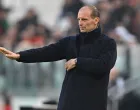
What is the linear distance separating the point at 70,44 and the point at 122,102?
155 inches

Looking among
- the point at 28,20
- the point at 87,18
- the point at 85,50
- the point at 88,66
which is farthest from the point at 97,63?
the point at 28,20

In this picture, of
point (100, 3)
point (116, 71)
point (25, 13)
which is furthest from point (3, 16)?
point (116, 71)

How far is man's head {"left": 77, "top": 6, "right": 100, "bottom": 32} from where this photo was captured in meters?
5.78

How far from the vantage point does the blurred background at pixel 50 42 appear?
34.9 feet

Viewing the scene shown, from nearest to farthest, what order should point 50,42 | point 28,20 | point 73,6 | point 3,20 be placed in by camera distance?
point 50,42 → point 73,6 → point 28,20 → point 3,20

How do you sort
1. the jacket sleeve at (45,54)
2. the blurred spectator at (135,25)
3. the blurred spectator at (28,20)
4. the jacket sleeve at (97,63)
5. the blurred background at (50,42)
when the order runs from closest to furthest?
the jacket sleeve at (97,63), the jacket sleeve at (45,54), the blurred background at (50,42), the blurred spectator at (135,25), the blurred spectator at (28,20)

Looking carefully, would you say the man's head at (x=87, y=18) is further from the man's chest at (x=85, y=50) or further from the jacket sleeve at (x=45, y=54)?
the jacket sleeve at (x=45, y=54)

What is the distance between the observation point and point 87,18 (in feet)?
19.0

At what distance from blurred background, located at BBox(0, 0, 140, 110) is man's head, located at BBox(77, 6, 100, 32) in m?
3.92

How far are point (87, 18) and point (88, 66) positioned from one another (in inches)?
17.0

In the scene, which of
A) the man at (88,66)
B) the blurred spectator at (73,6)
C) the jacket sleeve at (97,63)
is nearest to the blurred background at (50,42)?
the blurred spectator at (73,6)

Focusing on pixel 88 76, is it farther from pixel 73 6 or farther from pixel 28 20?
pixel 28 20

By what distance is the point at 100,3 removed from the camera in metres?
13.1

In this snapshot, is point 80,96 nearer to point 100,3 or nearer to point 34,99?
point 34,99
